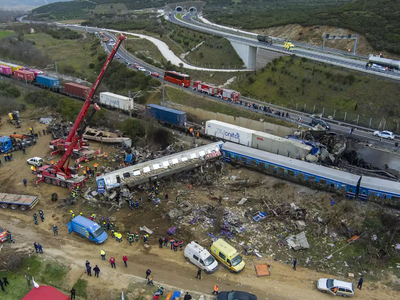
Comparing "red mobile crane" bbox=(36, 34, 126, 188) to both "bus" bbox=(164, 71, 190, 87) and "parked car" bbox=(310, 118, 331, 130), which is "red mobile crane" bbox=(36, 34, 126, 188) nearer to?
"bus" bbox=(164, 71, 190, 87)

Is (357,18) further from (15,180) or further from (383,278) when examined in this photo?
(15,180)

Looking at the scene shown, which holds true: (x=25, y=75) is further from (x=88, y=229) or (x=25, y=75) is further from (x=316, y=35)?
(x=316, y=35)

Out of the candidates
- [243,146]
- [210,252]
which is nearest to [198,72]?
[243,146]

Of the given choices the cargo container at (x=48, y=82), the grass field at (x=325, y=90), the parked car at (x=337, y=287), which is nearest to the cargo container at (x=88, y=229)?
the parked car at (x=337, y=287)

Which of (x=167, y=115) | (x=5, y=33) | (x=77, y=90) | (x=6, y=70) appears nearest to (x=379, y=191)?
(x=167, y=115)

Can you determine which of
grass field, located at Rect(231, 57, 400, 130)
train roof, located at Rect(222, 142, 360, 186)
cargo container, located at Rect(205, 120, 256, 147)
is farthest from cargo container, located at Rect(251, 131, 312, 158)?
grass field, located at Rect(231, 57, 400, 130)
